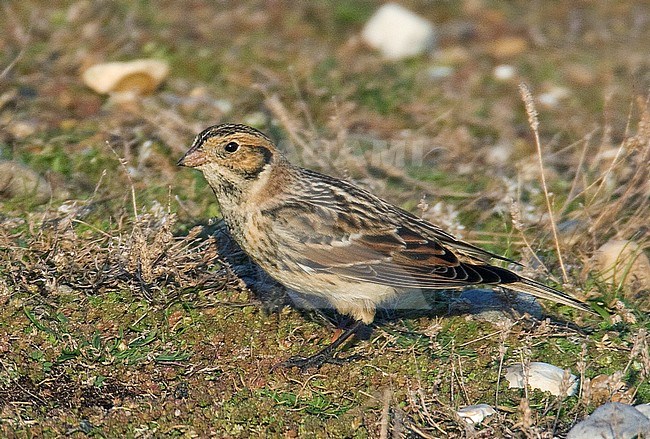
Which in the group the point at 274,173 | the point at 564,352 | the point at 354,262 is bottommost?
the point at 564,352

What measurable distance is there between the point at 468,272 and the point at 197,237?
173 cm

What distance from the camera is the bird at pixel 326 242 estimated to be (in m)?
4.91

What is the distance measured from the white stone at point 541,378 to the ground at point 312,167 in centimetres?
5

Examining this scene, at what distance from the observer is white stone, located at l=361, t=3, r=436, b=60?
8883 mm

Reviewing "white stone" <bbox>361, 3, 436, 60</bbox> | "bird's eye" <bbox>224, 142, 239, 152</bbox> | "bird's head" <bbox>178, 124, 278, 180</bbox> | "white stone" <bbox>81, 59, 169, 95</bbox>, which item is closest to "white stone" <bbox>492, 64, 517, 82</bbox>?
"white stone" <bbox>361, 3, 436, 60</bbox>

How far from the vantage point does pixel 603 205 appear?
19.8ft

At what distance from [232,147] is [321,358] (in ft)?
3.63

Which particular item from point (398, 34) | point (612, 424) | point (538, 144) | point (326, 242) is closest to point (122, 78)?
point (398, 34)

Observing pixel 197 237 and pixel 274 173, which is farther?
pixel 197 237

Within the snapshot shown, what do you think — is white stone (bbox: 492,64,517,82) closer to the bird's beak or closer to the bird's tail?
the bird's tail

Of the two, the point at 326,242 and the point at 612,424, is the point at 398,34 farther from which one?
the point at 612,424

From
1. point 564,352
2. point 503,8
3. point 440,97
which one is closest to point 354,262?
point 564,352

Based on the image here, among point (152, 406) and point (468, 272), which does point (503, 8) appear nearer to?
point (468, 272)

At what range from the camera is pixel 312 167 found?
6770 millimetres
